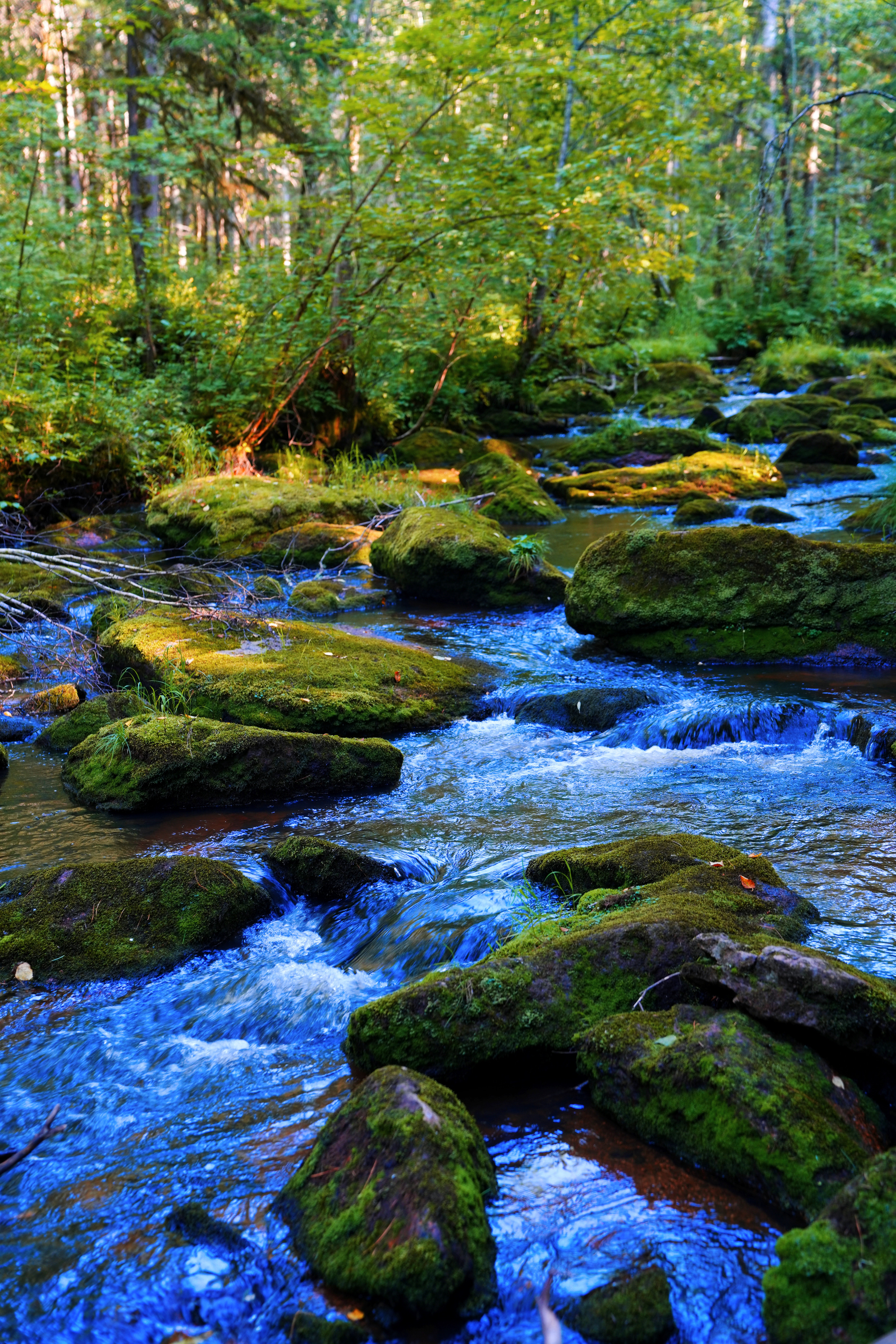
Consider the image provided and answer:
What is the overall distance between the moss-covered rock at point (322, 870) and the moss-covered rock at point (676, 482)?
10.5m

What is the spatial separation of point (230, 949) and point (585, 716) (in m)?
3.34

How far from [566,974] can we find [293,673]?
3.95 m

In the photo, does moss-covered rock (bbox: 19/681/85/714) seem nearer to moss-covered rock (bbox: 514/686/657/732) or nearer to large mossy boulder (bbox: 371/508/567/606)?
moss-covered rock (bbox: 514/686/657/732)

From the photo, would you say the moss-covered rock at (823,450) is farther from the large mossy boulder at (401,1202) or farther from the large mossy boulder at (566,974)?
Result: the large mossy boulder at (401,1202)

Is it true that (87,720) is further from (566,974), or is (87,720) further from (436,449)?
(436,449)

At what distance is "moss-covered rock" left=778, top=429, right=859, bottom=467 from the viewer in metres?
15.2

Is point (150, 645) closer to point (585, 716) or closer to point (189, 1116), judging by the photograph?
point (585, 716)

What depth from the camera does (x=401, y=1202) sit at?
89.6 inches

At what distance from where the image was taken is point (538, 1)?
12414 millimetres

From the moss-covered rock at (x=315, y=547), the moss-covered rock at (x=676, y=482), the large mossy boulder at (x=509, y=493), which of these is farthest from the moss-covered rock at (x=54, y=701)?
the moss-covered rock at (x=676, y=482)

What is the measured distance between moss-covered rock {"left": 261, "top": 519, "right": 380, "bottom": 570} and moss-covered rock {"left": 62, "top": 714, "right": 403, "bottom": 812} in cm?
586

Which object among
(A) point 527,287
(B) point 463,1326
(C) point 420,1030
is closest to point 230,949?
(C) point 420,1030

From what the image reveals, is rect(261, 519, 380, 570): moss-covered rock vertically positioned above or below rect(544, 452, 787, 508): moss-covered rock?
below

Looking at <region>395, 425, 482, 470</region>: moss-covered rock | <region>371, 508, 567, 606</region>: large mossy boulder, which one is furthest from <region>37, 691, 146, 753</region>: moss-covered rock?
<region>395, 425, 482, 470</region>: moss-covered rock
